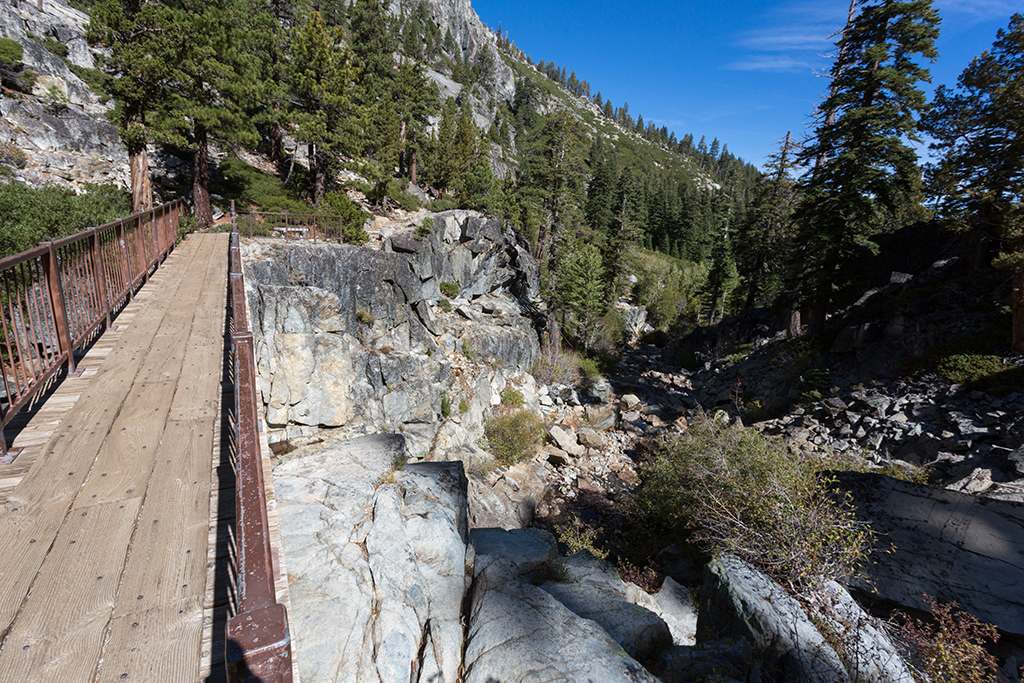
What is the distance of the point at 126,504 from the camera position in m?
3.40

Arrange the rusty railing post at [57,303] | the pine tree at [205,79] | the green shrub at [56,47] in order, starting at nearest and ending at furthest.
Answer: the rusty railing post at [57,303] < the pine tree at [205,79] < the green shrub at [56,47]

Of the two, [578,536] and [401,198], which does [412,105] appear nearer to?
[401,198]

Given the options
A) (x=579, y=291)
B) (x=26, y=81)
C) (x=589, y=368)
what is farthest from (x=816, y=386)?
(x=26, y=81)

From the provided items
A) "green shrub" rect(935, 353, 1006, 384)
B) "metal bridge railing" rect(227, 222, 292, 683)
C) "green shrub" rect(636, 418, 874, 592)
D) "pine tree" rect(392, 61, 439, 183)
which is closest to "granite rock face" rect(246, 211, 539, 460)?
"green shrub" rect(636, 418, 874, 592)

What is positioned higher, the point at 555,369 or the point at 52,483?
A: the point at 52,483

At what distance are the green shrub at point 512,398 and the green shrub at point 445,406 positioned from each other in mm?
4385

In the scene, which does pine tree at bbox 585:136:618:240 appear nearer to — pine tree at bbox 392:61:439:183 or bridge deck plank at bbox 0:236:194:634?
pine tree at bbox 392:61:439:183

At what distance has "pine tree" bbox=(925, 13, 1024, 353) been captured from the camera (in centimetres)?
1238

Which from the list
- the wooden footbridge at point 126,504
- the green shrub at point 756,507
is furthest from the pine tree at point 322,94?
the green shrub at point 756,507

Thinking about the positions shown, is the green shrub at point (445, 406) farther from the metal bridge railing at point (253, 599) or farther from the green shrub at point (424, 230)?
the metal bridge railing at point (253, 599)

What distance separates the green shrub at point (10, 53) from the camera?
75.7 feet

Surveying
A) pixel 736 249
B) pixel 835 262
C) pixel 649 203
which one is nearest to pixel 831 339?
pixel 835 262

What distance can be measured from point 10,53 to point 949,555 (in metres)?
44.9

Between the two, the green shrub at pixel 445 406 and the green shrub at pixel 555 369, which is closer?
the green shrub at pixel 445 406
